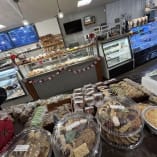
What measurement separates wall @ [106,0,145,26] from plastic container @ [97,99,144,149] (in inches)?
363

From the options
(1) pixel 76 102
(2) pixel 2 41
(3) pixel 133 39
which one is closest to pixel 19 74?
(1) pixel 76 102

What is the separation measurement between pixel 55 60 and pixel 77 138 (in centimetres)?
352

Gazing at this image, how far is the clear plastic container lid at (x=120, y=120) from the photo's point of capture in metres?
0.89

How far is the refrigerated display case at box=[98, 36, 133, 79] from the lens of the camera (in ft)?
13.3

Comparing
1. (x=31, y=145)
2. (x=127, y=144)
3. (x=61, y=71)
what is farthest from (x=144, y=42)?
(x=31, y=145)

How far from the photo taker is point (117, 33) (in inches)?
169

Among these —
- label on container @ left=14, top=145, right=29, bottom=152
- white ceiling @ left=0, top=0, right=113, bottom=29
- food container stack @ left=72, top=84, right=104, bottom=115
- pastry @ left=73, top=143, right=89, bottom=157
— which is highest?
white ceiling @ left=0, top=0, right=113, bottom=29

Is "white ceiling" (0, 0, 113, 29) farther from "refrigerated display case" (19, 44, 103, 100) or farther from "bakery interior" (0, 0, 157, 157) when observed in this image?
"refrigerated display case" (19, 44, 103, 100)

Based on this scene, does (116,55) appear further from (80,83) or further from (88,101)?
→ (88,101)

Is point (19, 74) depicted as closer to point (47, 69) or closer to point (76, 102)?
point (47, 69)

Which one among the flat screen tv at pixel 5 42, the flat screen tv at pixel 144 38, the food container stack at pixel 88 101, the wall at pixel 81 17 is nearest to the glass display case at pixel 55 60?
the flat screen tv at pixel 144 38

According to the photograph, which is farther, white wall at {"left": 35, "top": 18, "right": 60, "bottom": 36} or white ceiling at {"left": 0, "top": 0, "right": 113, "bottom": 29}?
white wall at {"left": 35, "top": 18, "right": 60, "bottom": 36}

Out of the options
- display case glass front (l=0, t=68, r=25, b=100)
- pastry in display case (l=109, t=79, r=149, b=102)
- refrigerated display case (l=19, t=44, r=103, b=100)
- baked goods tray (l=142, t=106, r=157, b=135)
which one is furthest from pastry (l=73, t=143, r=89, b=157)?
display case glass front (l=0, t=68, r=25, b=100)

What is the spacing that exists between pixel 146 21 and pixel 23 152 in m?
5.25
